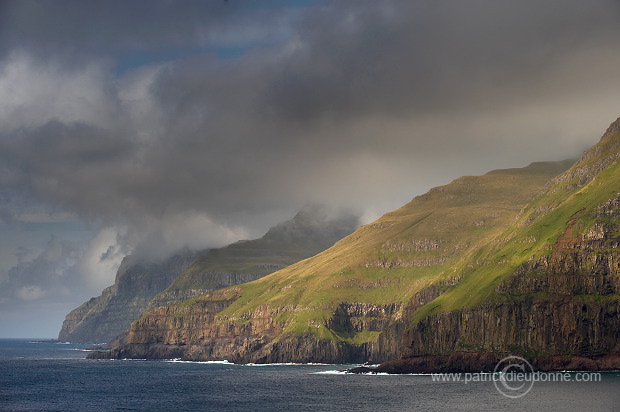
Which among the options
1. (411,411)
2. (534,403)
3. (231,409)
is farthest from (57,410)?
(534,403)

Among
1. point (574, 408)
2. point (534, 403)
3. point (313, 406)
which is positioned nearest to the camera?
point (574, 408)

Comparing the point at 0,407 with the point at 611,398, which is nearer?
the point at 611,398

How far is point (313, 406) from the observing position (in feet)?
646

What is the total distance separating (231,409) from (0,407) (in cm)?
6487

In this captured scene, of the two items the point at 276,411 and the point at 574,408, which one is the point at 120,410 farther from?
the point at 574,408

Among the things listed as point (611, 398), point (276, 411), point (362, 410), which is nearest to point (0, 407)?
point (276, 411)

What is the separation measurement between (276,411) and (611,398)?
277 feet

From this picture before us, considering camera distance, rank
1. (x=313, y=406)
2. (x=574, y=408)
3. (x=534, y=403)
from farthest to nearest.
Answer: (x=313, y=406) → (x=534, y=403) → (x=574, y=408)

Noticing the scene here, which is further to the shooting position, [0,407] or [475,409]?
[0,407]

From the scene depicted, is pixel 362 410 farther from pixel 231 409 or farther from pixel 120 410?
pixel 120 410

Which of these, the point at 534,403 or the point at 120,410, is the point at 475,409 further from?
the point at 120,410

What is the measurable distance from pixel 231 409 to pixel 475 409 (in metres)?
64.1

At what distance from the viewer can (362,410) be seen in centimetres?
18588

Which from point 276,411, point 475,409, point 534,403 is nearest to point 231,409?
point 276,411
